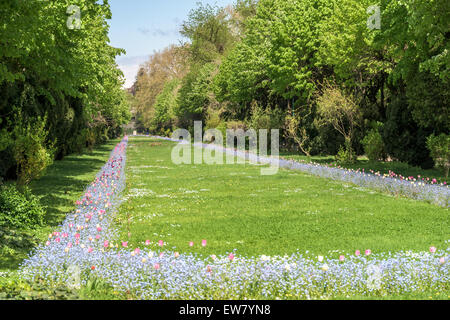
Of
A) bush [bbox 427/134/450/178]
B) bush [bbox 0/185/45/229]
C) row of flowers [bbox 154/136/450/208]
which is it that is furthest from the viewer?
bush [bbox 427/134/450/178]

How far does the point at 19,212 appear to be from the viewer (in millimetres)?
10281

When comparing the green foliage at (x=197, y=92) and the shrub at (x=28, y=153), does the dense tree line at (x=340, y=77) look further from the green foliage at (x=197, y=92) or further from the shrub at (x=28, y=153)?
the shrub at (x=28, y=153)

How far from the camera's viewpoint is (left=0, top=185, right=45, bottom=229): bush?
994 cm

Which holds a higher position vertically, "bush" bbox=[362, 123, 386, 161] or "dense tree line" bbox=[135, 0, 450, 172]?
"dense tree line" bbox=[135, 0, 450, 172]

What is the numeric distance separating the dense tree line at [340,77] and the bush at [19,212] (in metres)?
14.1

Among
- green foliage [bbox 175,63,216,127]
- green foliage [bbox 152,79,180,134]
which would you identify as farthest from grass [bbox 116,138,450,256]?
green foliage [bbox 152,79,180,134]

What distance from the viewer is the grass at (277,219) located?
8.77 metres

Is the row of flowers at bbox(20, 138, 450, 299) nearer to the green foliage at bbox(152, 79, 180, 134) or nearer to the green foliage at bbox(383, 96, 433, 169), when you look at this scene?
the green foliage at bbox(383, 96, 433, 169)

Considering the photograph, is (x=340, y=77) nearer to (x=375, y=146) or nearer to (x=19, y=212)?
(x=375, y=146)

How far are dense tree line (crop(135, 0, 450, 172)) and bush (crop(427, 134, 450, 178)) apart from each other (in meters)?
0.10

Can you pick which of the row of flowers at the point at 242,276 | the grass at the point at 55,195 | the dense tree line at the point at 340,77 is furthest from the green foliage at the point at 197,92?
the row of flowers at the point at 242,276

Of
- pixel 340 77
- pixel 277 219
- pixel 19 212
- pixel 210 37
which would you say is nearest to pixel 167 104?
pixel 210 37

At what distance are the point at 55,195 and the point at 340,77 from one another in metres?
25.2

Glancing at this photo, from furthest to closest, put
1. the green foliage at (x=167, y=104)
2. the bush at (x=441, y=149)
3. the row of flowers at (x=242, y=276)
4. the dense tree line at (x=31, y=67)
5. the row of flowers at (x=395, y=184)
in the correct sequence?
1. the green foliage at (x=167, y=104)
2. the bush at (x=441, y=149)
3. the row of flowers at (x=395, y=184)
4. the dense tree line at (x=31, y=67)
5. the row of flowers at (x=242, y=276)
